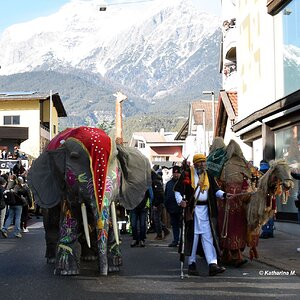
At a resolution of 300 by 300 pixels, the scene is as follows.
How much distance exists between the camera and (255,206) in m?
11.5

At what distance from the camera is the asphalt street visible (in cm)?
885

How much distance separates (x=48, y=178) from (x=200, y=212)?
2.36m

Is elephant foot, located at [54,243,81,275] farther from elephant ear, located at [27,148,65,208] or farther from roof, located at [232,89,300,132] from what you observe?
roof, located at [232,89,300,132]

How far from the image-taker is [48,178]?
1105cm

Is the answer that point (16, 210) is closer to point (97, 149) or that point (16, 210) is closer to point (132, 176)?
point (132, 176)

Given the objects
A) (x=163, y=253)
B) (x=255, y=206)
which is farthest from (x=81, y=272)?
(x=163, y=253)

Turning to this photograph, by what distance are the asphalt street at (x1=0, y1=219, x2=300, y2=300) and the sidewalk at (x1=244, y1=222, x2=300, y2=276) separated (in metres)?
0.31

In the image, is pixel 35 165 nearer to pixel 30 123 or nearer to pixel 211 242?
pixel 211 242

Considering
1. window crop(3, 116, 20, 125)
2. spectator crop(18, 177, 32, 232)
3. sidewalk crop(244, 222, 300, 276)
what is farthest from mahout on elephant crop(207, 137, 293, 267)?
window crop(3, 116, 20, 125)

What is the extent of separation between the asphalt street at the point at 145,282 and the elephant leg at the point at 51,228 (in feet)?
0.87

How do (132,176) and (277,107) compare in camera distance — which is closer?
(132,176)

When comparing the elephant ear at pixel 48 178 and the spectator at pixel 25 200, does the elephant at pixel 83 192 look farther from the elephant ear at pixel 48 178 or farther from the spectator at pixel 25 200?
the spectator at pixel 25 200

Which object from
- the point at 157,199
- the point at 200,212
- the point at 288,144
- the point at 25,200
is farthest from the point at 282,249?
the point at 25,200

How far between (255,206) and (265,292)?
101 inches
